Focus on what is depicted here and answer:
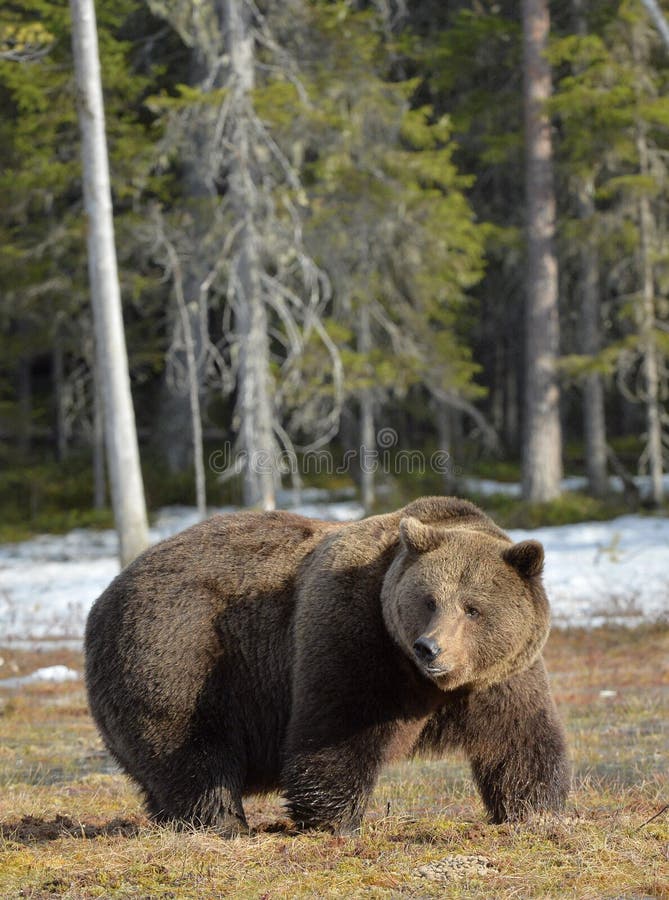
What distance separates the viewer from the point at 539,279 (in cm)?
2153

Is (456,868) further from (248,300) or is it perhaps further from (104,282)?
(248,300)

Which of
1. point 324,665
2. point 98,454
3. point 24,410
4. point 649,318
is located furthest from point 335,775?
point 24,410

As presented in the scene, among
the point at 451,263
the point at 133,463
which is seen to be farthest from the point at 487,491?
the point at 133,463

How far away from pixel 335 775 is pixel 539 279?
57.9 ft

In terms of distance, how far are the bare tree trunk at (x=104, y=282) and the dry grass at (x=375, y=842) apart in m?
6.22

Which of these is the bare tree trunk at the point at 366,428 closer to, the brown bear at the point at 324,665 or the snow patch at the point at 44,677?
the snow patch at the point at 44,677

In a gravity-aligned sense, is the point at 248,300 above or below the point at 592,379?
above

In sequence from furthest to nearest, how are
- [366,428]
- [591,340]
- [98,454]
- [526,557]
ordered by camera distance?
[591,340] → [98,454] → [366,428] → [526,557]

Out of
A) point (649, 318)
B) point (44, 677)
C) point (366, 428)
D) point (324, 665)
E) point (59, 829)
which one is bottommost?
point (44, 677)

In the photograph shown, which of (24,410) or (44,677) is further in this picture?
(24,410)

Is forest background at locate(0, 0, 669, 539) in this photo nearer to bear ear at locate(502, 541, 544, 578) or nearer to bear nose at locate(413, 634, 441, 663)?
bear ear at locate(502, 541, 544, 578)

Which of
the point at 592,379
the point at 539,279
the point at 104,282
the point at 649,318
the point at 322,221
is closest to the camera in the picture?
the point at 104,282

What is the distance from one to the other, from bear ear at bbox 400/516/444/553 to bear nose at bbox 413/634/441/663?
1.65 feet

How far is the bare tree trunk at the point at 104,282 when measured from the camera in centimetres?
1353
